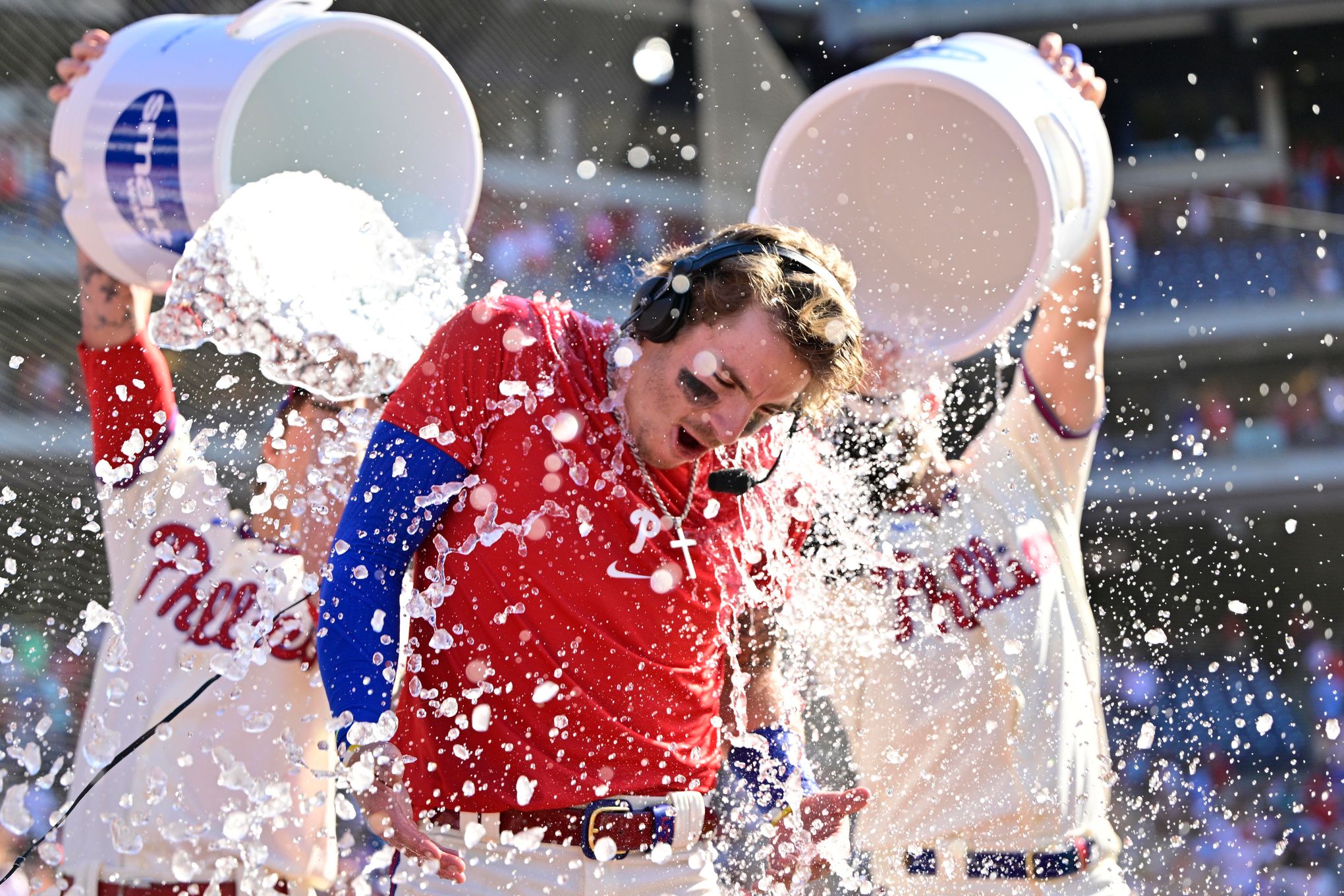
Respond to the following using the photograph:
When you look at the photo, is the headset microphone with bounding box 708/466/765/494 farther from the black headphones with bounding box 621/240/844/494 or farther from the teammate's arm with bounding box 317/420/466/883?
the teammate's arm with bounding box 317/420/466/883

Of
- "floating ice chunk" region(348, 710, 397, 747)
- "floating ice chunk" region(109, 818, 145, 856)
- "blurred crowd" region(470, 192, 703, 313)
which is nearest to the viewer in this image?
"floating ice chunk" region(348, 710, 397, 747)

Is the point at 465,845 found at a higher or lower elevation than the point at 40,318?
lower

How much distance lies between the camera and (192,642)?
1.78m

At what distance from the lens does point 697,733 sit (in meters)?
1.40

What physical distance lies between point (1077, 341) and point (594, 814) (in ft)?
3.76

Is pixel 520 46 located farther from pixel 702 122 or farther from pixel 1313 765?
pixel 1313 765

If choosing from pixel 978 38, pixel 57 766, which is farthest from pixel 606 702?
pixel 57 766

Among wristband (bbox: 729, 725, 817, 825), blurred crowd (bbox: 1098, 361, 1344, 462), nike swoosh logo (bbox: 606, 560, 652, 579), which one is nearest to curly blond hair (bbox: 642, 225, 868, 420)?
nike swoosh logo (bbox: 606, 560, 652, 579)

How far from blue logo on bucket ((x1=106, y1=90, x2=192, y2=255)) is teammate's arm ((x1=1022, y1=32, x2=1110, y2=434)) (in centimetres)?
125

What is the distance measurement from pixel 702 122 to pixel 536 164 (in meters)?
0.58

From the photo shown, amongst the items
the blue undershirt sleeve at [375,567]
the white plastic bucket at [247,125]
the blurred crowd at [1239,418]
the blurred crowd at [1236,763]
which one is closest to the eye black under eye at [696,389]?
the blue undershirt sleeve at [375,567]

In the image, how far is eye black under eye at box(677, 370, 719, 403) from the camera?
1291 millimetres

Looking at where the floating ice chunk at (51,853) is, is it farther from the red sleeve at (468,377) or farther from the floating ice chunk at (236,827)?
the red sleeve at (468,377)

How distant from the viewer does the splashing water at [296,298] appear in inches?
65.1
